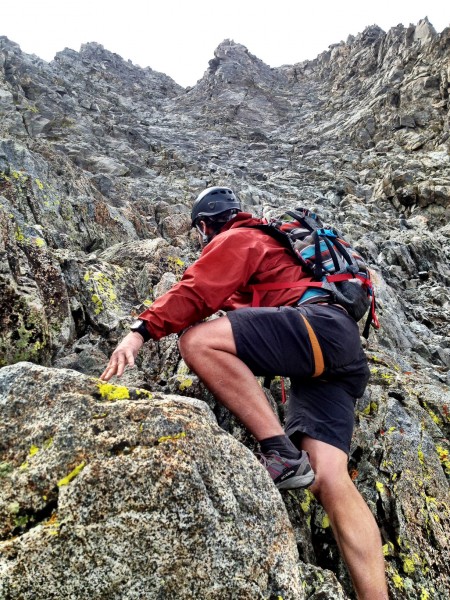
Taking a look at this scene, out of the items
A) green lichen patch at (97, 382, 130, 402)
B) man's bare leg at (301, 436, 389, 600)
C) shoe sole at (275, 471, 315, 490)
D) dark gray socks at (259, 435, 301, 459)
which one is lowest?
→ man's bare leg at (301, 436, 389, 600)

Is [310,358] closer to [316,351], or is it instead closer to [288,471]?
[316,351]

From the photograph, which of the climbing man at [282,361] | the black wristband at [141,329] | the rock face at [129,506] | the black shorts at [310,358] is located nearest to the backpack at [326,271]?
the climbing man at [282,361]

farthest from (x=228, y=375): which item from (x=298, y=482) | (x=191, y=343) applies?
(x=298, y=482)

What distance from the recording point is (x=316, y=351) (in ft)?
16.9

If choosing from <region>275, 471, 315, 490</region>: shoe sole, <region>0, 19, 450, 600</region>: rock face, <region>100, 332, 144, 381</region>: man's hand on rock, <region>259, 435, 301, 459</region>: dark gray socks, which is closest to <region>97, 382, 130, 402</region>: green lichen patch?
<region>0, 19, 450, 600</region>: rock face

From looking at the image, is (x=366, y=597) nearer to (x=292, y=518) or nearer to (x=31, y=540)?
(x=292, y=518)

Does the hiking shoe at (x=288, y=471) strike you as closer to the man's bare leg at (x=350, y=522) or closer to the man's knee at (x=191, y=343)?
the man's bare leg at (x=350, y=522)

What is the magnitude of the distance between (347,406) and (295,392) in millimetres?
669

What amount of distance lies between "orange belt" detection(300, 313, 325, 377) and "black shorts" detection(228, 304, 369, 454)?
0.01 m

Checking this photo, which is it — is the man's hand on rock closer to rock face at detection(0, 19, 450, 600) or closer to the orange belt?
rock face at detection(0, 19, 450, 600)

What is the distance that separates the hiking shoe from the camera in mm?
4531

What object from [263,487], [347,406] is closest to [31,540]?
[263,487]

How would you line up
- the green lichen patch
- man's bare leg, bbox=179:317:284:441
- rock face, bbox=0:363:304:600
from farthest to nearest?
1. man's bare leg, bbox=179:317:284:441
2. the green lichen patch
3. rock face, bbox=0:363:304:600

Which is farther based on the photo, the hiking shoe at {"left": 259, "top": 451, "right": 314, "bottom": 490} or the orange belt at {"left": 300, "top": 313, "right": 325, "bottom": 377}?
the orange belt at {"left": 300, "top": 313, "right": 325, "bottom": 377}
